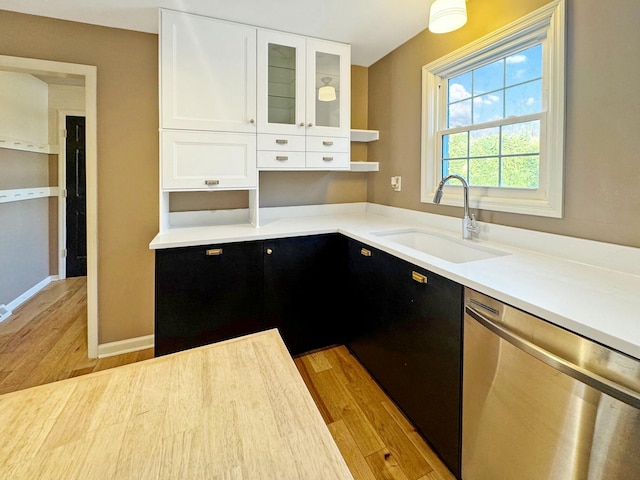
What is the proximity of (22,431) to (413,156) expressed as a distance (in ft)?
7.84

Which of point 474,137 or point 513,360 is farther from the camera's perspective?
point 474,137

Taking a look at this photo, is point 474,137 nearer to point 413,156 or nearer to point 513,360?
point 413,156

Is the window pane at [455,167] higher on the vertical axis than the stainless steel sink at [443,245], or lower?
higher

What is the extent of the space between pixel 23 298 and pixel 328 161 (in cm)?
331

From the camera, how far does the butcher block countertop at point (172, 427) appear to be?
1.62 feet

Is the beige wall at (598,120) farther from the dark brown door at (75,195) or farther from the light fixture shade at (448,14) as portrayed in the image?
the dark brown door at (75,195)

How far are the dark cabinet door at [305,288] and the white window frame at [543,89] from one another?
0.87 metres

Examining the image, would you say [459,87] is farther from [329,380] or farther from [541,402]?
[329,380]

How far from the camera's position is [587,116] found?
133 cm

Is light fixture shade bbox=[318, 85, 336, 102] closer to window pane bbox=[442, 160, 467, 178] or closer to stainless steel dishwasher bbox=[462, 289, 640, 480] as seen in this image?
window pane bbox=[442, 160, 467, 178]

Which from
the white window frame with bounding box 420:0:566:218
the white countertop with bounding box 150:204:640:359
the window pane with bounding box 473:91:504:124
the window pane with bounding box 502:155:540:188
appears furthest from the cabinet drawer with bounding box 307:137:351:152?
the window pane with bounding box 502:155:540:188

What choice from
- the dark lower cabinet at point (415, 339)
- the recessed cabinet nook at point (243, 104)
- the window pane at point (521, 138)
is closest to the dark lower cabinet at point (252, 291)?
the dark lower cabinet at point (415, 339)

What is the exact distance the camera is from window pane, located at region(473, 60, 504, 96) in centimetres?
179

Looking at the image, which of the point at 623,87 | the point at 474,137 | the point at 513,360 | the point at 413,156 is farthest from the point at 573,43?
the point at 513,360
